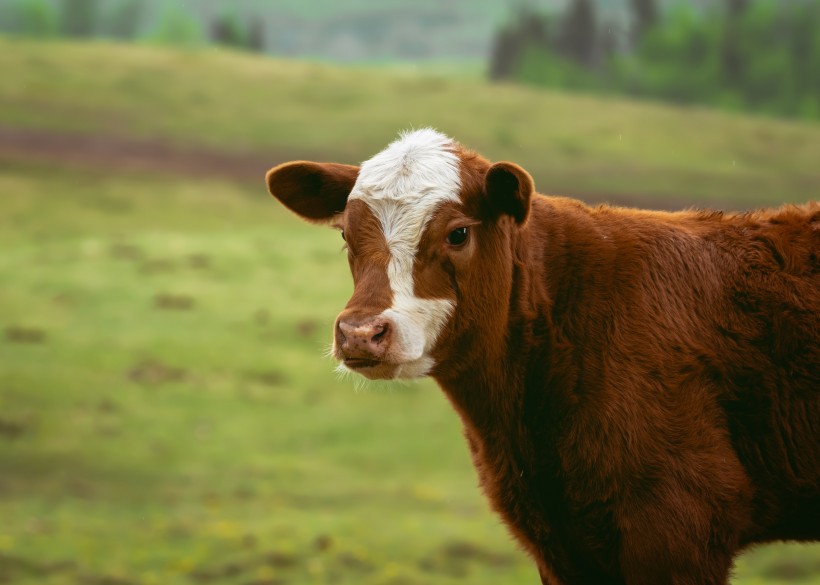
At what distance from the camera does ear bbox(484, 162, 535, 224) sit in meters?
5.18

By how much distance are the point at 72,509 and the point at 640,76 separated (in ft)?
107

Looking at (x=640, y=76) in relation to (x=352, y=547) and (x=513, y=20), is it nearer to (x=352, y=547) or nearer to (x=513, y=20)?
(x=513, y=20)

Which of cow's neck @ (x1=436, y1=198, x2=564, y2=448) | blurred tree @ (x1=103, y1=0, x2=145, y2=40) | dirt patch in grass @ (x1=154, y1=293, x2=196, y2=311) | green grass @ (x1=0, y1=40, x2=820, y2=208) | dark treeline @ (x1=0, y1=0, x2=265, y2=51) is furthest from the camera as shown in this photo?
blurred tree @ (x1=103, y1=0, x2=145, y2=40)

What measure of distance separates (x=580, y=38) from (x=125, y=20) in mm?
18381

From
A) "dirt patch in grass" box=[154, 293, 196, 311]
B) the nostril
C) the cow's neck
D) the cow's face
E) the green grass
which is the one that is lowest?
"dirt patch in grass" box=[154, 293, 196, 311]

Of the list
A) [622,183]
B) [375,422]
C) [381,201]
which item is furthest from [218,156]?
[381,201]

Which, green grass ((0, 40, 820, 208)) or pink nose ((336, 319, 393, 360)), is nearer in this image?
pink nose ((336, 319, 393, 360))

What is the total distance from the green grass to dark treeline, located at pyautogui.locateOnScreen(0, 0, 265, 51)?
546cm

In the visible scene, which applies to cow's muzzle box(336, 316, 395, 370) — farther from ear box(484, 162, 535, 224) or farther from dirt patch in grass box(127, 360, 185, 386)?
dirt patch in grass box(127, 360, 185, 386)

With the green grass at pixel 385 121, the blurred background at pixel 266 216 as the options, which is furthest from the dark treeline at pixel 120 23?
the green grass at pixel 385 121

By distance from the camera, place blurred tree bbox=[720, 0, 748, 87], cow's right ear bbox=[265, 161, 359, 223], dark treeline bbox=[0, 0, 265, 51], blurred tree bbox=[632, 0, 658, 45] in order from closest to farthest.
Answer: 1. cow's right ear bbox=[265, 161, 359, 223]
2. dark treeline bbox=[0, 0, 265, 51]
3. blurred tree bbox=[720, 0, 748, 87]
4. blurred tree bbox=[632, 0, 658, 45]

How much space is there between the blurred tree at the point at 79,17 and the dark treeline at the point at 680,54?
633 inches

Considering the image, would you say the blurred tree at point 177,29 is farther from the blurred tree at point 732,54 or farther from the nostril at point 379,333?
the nostril at point 379,333

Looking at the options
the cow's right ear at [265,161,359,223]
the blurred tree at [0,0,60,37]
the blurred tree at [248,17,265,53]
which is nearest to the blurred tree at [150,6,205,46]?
the blurred tree at [248,17,265,53]
